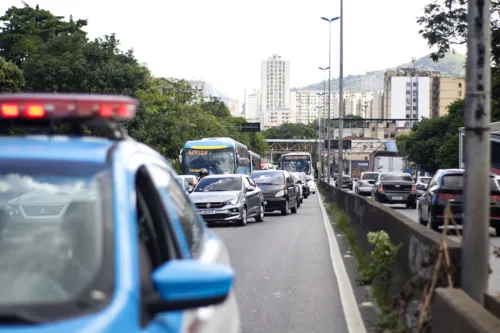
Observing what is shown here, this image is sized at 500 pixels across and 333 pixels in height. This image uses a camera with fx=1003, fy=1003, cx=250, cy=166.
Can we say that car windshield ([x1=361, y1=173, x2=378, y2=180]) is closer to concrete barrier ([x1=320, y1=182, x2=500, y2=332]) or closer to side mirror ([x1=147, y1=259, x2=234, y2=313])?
concrete barrier ([x1=320, y1=182, x2=500, y2=332])

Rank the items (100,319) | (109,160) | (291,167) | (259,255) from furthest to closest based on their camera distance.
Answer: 1. (291,167)
2. (259,255)
3. (109,160)
4. (100,319)

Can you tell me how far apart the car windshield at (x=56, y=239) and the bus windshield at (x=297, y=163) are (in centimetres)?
8467

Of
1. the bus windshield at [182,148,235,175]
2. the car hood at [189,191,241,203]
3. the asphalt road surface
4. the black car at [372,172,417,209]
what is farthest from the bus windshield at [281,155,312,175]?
the asphalt road surface

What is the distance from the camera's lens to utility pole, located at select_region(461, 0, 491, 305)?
24.3 ft

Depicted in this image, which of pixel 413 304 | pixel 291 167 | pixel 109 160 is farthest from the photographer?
pixel 291 167

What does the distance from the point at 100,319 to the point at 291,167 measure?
86.4 meters

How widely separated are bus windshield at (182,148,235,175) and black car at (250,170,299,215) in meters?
13.2

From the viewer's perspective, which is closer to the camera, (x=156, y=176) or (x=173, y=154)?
(x=156, y=176)

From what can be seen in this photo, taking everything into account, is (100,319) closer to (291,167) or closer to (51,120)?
(51,120)

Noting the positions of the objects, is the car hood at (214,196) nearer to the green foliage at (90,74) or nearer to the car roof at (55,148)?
the car roof at (55,148)

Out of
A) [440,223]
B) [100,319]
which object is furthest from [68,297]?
[440,223]

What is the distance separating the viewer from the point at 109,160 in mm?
3600

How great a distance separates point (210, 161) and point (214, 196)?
2322 centimetres

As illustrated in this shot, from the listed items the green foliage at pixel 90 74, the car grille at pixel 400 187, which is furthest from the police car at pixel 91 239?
the green foliage at pixel 90 74
